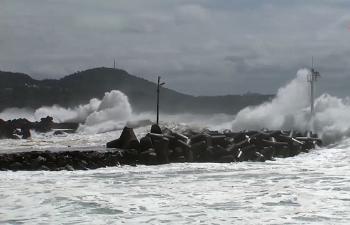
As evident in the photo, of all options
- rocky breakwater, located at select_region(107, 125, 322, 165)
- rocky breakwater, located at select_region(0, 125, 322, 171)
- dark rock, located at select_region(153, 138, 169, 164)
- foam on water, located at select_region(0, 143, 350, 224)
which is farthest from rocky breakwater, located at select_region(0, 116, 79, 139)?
foam on water, located at select_region(0, 143, 350, 224)

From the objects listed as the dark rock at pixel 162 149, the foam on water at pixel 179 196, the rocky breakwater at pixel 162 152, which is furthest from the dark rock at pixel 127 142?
the foam on water at pixel 179 196

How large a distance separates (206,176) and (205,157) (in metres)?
5.22

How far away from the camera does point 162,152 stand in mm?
20094

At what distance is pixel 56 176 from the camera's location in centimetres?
1592

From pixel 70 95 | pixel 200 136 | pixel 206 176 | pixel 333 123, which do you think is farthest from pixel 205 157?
pixel 70 95

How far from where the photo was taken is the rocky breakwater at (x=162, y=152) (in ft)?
59.4

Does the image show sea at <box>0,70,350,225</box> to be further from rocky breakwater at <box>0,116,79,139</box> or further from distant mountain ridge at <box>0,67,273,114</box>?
distant mountain ridge at <box>0,67,273,114</box>

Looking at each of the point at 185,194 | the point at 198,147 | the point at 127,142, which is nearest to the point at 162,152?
the point at 127,142

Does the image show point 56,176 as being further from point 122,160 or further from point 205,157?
point 205,157

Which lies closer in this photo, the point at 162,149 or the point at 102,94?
the point at 162,149

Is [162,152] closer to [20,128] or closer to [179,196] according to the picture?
[179,196]

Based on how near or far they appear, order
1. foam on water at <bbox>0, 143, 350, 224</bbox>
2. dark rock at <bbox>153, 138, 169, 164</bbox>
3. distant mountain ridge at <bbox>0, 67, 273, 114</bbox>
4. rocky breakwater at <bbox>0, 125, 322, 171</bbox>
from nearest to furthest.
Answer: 1. foam on water at <bbox>0, 143, 350, 224</bbox>
2. rocky breakwater at <bbox>0, 125, 322, 171</bbox>
3. dark rock at <bbox>153, 138, 169, 164</bbox>
4. distant mountain ridge at <bbox>0, 67, 273, 114</bbox>

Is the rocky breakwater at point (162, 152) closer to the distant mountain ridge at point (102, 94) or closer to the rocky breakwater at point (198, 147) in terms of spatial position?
the rocky breakwater at point (198, 147)

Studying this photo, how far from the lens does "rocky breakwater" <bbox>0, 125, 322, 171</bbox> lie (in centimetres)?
1809
